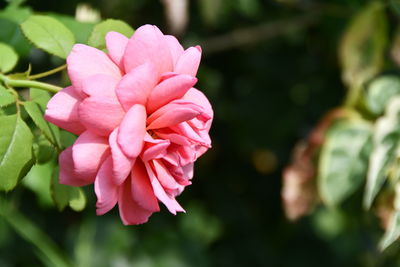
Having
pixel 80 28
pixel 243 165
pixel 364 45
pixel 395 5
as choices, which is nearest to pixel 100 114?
pixel 80 28

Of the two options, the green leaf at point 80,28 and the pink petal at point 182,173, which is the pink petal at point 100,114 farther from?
the green leaf at point 80,28

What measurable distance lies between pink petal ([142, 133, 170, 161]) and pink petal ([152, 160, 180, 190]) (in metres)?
0.01

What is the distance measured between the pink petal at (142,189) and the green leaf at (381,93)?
0.68m

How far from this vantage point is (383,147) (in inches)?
42.8

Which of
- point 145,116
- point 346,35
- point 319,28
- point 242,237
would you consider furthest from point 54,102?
point 242,237

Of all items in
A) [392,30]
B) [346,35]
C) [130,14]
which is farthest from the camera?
[130,14]

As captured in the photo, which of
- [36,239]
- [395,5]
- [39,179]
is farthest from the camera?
[36,239]

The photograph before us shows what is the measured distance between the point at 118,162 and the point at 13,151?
12 cm

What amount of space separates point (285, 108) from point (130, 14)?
44cm

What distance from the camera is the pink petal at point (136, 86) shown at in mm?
656

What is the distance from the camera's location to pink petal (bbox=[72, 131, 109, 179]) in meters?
0.64

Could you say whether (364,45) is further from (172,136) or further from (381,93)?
(172,136)

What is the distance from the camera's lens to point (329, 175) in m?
1.22

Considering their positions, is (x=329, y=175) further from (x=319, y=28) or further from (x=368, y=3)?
(x=319, y=28)
